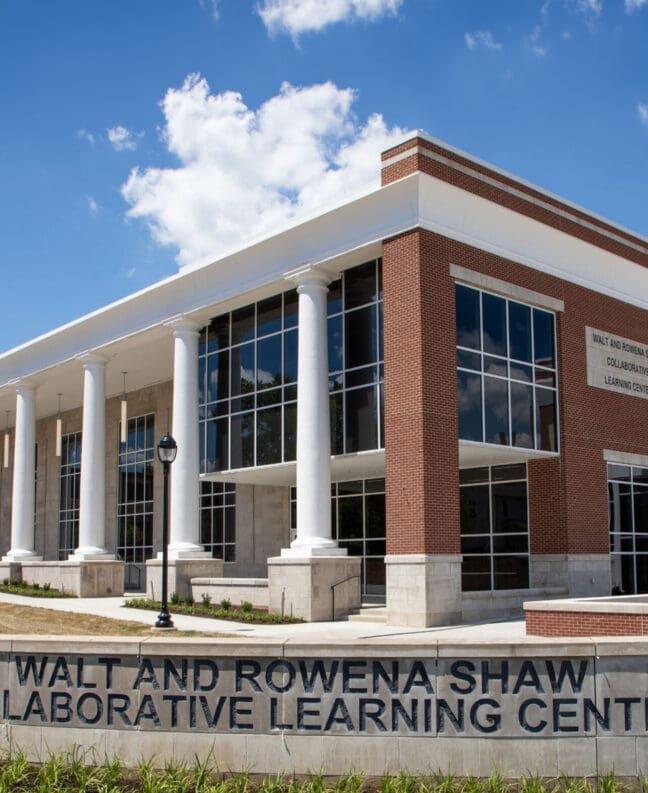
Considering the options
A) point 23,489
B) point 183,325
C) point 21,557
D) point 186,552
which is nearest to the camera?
point 186,552

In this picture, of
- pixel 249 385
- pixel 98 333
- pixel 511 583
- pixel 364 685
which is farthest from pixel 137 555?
pixel 364 685

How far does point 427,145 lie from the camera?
23828 millimetres

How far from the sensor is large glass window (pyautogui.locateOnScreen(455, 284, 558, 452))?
24.6 m

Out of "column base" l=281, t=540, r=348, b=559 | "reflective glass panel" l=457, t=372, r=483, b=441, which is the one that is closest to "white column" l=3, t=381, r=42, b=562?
"column base" l=281, t=540, r=348, b=559

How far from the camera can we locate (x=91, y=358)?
3638cm

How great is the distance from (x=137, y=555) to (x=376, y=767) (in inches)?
1406

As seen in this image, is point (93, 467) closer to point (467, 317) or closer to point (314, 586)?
point (314, 586)

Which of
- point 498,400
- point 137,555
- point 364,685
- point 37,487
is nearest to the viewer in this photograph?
point 364,685

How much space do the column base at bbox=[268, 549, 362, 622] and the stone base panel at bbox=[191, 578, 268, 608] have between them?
0.95m

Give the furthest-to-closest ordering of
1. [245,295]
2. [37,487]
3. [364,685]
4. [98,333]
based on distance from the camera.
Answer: [37,487], [98,333], [245,295], [364,685]

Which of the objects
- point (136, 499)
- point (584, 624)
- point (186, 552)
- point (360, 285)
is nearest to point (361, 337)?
point (360, 285)

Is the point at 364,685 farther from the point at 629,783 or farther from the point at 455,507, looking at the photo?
the point at 455,507

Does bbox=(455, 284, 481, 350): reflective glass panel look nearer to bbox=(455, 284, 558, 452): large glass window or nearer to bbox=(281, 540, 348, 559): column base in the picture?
bbox=(455, 284, 558, 452): large glass window

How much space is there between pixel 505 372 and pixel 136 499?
22.6 meters
